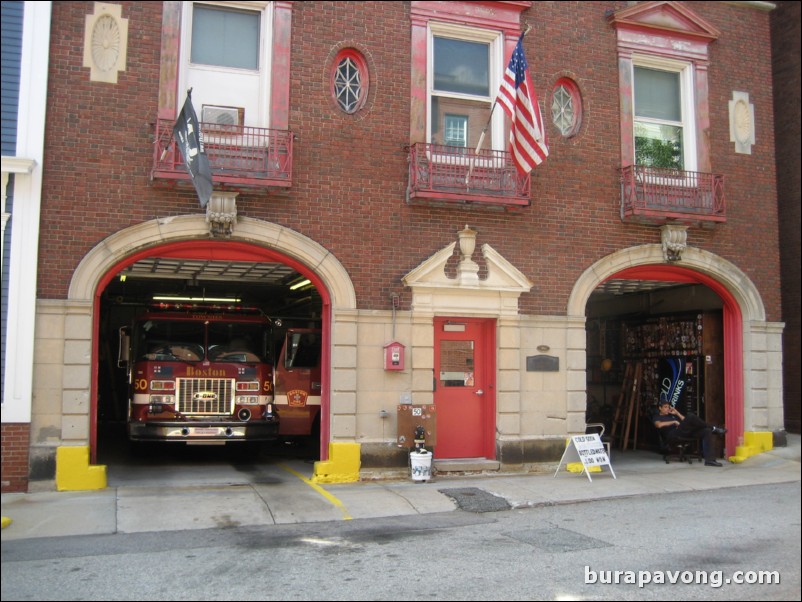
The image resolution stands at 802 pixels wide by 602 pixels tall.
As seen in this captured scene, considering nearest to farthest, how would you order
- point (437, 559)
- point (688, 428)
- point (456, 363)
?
1. point (437, 559)
2. point (456, 363)
3. point (688, 428)

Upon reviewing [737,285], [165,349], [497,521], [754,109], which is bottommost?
[497,521]

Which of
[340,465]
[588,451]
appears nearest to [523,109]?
[588,451]

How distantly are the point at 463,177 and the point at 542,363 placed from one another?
11.3 feet

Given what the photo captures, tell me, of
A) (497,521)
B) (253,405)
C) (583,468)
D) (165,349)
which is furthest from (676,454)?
(165,349)

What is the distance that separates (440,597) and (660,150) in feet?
35.7

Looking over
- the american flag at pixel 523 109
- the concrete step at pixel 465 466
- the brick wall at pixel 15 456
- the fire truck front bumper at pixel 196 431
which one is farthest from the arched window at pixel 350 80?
the brick wall at pixel 15 456

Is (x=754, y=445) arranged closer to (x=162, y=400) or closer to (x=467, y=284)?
(x=467, y=284)

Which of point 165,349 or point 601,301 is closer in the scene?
point 165,349

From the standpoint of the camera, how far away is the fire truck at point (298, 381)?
50.2 ft

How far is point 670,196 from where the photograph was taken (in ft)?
46.8

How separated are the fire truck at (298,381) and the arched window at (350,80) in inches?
185

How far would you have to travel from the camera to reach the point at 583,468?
13211 mm

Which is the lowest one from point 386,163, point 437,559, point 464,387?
point 437,559

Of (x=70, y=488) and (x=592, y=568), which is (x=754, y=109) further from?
(x=70, y=488)
